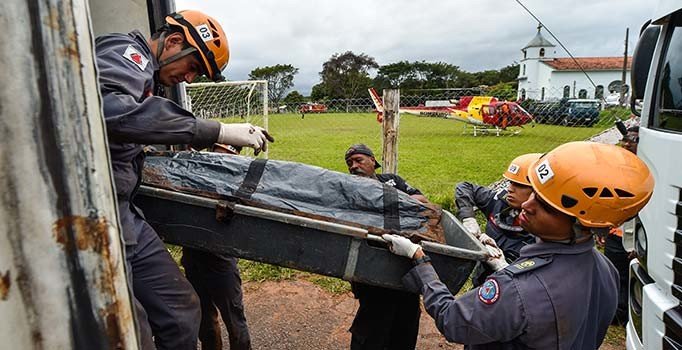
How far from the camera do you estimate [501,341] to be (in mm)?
1608

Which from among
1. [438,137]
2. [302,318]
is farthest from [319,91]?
Result: [302,318]

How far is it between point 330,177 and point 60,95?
1.72 m

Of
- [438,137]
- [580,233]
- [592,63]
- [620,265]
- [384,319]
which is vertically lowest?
[438,137]

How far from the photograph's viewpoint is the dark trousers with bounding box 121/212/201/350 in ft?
6.13

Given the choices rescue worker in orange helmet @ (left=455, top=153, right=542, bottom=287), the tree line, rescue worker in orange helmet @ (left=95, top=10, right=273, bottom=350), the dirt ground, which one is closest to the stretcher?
rescue worker in orange helmet @ (left=95, top=10, right=273, bottom=350)

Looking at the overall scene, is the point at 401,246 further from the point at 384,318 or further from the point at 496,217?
the point at 496,217

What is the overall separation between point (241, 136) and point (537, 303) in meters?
1.31

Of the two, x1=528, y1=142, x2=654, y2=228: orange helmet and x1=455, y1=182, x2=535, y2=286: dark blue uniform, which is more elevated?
x1=528, y1=142, x2=654, y2=228: orange helmet

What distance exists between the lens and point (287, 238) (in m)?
1.98

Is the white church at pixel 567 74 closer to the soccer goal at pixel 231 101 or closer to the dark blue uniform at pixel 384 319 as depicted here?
the soccer goal at pixel 231 101

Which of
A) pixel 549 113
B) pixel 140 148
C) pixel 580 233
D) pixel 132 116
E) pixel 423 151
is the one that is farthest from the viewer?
pixel 423 151

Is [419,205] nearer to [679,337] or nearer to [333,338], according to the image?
[679,337]

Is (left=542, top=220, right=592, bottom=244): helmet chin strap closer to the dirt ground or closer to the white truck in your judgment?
the white truck

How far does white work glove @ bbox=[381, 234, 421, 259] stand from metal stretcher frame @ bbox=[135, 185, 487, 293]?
5cm
